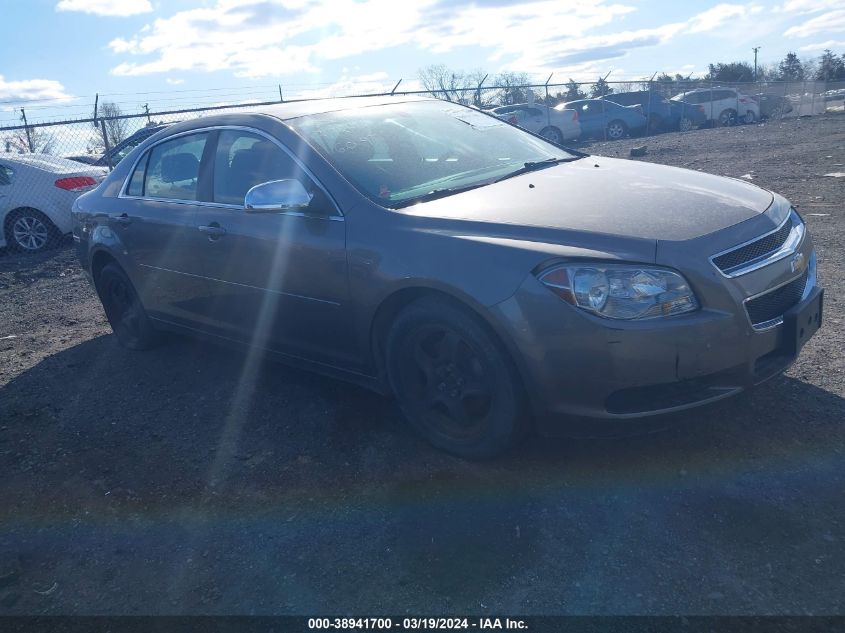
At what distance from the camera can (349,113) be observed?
4496 millimetres

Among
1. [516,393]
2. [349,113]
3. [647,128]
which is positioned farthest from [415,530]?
[647,128]

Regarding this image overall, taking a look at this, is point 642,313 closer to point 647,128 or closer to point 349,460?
point 349,460

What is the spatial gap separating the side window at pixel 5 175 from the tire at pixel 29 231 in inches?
15.7

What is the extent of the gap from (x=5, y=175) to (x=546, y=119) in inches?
711

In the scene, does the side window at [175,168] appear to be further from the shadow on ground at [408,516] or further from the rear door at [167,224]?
the shadow on ground at [408,516]

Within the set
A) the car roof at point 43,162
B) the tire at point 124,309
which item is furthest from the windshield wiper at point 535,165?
the car roof at point 43,162

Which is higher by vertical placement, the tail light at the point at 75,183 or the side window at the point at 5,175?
the side window at the point at 5,175

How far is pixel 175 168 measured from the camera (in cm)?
499

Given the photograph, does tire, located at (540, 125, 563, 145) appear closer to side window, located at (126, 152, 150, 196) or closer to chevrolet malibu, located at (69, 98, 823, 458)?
chevrolet malibu, located at (69, 98, 823, 458)

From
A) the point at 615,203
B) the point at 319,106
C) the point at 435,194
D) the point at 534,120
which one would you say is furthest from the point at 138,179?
the point at 534,120

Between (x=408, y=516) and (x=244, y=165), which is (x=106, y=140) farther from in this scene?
(x=408, y=516)

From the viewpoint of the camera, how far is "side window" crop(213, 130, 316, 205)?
164 inches

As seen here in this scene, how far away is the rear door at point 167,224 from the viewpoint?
4.70 meters

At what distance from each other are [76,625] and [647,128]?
27.1 m
